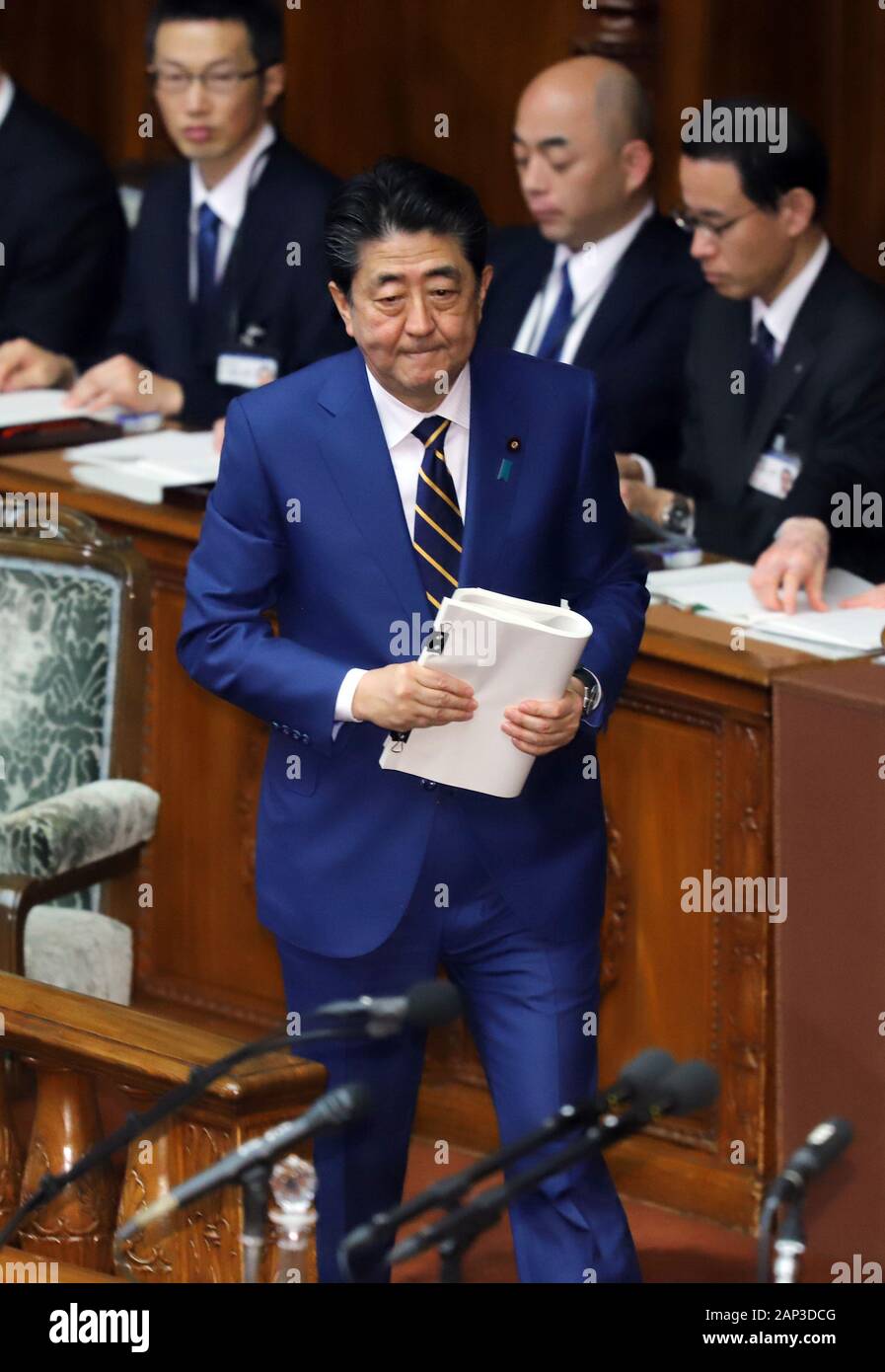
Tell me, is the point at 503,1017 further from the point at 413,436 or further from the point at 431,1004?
the point at 431,1004

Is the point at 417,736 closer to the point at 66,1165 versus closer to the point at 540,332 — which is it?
the point at 66,1165

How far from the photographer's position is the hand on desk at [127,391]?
17.4 ft

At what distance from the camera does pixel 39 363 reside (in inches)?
220

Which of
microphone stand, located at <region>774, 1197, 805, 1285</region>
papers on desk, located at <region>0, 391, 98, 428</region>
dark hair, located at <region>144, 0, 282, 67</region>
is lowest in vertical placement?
microphone stand, located at <region>774, 1197, 805, 1285</region>

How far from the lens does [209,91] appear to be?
541cm

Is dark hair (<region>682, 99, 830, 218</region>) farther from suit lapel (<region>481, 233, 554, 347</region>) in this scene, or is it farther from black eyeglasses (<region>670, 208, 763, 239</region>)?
suit lapel (<region>481, 233, 554, 347</region>)

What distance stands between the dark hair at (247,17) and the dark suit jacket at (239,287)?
0.20 m

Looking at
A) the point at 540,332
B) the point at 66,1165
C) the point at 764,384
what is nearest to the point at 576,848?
the point at 66,1165

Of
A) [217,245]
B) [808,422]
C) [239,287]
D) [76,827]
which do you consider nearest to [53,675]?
[76,827]

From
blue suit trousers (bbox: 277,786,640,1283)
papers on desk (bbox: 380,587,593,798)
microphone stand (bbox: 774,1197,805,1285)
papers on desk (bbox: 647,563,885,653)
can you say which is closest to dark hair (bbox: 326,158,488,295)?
papers on desk (bbox: 380,587,593,798)

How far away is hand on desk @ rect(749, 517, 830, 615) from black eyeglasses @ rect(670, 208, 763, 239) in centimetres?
67

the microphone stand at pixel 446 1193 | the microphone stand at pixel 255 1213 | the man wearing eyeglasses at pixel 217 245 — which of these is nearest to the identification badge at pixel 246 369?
the man wearing eyeglasses at pixel 217 245

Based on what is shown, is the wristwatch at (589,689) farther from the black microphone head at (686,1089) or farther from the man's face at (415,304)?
the black microphone head at (686,1089)

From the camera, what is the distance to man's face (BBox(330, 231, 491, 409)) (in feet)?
8.86
